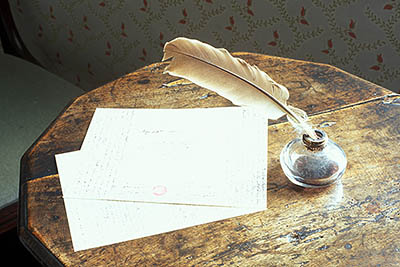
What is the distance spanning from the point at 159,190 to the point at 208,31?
1.09 m

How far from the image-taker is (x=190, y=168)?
0.86 metres

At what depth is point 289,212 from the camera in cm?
77

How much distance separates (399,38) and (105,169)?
1071mm

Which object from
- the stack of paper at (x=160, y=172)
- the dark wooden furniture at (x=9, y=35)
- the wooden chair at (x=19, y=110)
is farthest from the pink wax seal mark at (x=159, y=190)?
the dark wooden furniture at (x=9, y=35)

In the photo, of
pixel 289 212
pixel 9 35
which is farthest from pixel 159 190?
pixel 9 35

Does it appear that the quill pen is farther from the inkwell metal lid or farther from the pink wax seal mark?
the pink wax seal mark

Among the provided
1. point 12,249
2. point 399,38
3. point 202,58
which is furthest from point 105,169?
point 399,38

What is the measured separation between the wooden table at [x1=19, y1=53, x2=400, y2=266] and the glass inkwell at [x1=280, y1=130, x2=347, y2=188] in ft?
0.07

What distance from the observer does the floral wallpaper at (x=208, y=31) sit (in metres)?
1.51

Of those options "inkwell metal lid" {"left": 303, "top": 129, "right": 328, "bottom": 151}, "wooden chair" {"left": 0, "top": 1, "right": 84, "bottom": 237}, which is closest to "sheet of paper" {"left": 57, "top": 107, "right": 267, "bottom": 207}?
"inkwell metal lid" {"left": 303, "top": 129, "right": 328, "bottom": 151}

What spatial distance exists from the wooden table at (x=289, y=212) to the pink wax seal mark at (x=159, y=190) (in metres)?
0.09

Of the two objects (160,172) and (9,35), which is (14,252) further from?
(9,35)

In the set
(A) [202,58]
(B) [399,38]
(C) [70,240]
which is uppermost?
(A) [202,58]

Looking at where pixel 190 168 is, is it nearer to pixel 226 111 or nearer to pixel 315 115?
pixel 226 111
